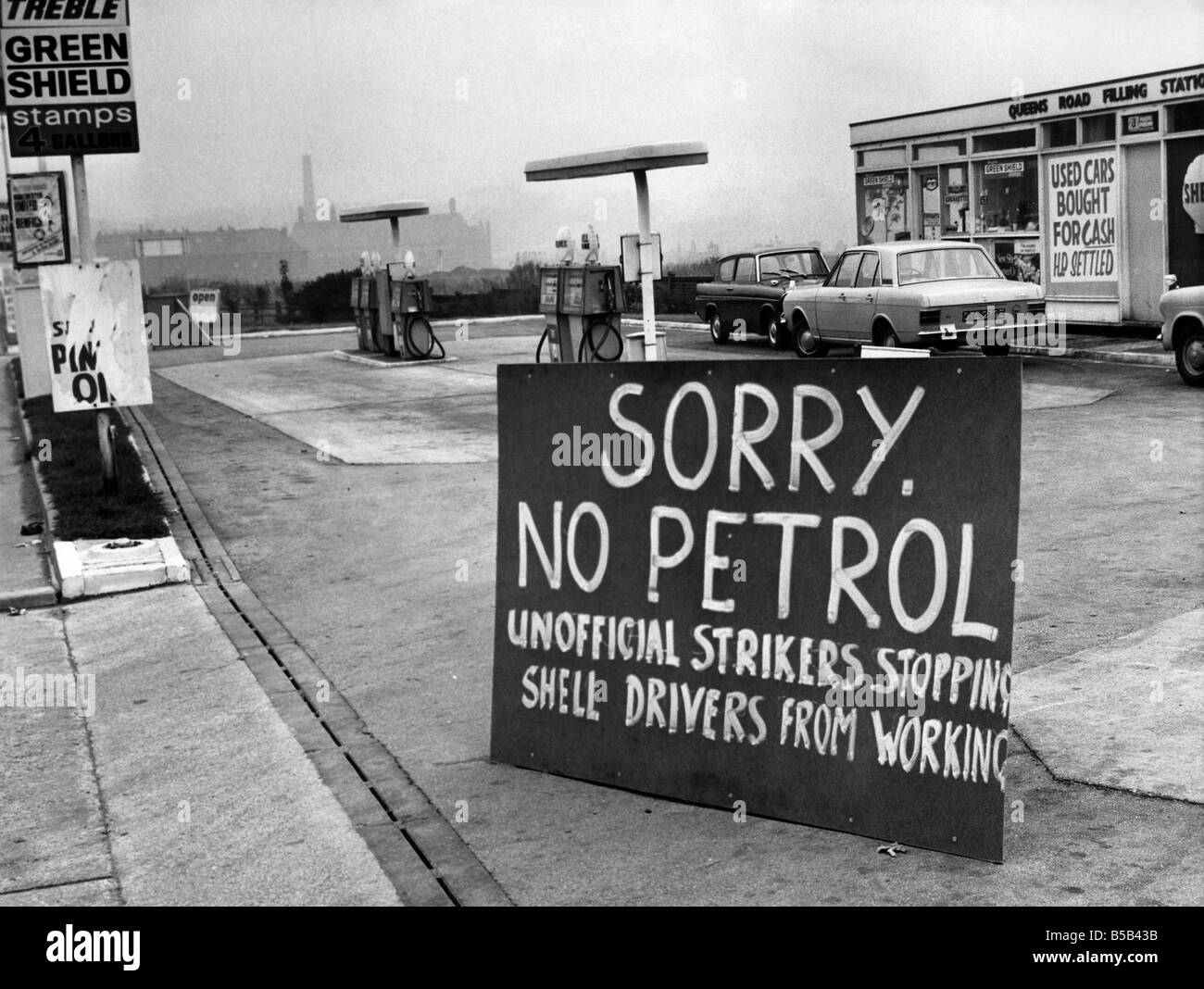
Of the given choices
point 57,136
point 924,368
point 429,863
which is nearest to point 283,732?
point 429,863

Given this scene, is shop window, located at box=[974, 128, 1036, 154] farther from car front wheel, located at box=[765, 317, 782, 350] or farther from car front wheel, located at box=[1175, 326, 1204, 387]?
car front wheel, located at box=[1175, 326, 1204, 387]

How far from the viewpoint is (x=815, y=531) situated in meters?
5.32

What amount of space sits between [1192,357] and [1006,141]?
969 centimetres

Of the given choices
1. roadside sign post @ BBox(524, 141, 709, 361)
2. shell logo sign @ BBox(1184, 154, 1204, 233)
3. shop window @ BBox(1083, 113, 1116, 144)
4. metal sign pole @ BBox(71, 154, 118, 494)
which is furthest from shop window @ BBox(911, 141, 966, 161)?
metal sign pole @ BBox(71, 154, 118, 494)

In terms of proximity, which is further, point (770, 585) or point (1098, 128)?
point (1098, 128)

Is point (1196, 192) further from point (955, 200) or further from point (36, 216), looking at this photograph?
point (36, 216)

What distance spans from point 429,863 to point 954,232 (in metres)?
23.0

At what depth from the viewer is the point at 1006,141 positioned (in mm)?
25016

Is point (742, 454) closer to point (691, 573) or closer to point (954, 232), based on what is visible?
point (691, 573)

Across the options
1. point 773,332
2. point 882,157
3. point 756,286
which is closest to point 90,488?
point 773,332

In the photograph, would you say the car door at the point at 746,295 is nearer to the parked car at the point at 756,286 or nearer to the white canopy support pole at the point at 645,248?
the parked car at the point at 756,286

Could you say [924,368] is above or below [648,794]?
above

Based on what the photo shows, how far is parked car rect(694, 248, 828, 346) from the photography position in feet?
83.2

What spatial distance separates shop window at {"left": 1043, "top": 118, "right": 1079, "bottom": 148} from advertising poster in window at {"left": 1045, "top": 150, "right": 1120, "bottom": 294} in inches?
10.4
